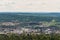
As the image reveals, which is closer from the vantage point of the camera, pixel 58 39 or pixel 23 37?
pixel 58 39

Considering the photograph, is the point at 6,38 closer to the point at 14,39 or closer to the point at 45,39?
the point at 14,39

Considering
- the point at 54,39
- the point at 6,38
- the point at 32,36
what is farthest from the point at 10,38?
the point at 54,39

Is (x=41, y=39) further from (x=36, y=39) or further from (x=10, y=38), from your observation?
(x=10, y=38)

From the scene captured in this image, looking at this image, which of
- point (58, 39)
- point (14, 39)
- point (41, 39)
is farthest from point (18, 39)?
point (58, 39)

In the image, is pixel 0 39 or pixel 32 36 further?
pixel 32 36

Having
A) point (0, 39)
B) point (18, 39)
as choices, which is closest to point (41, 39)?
point (18, 39)

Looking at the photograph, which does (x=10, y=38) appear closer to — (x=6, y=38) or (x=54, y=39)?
(x=6, y=38)

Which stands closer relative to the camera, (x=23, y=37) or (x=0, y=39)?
(x=0, y=39)
